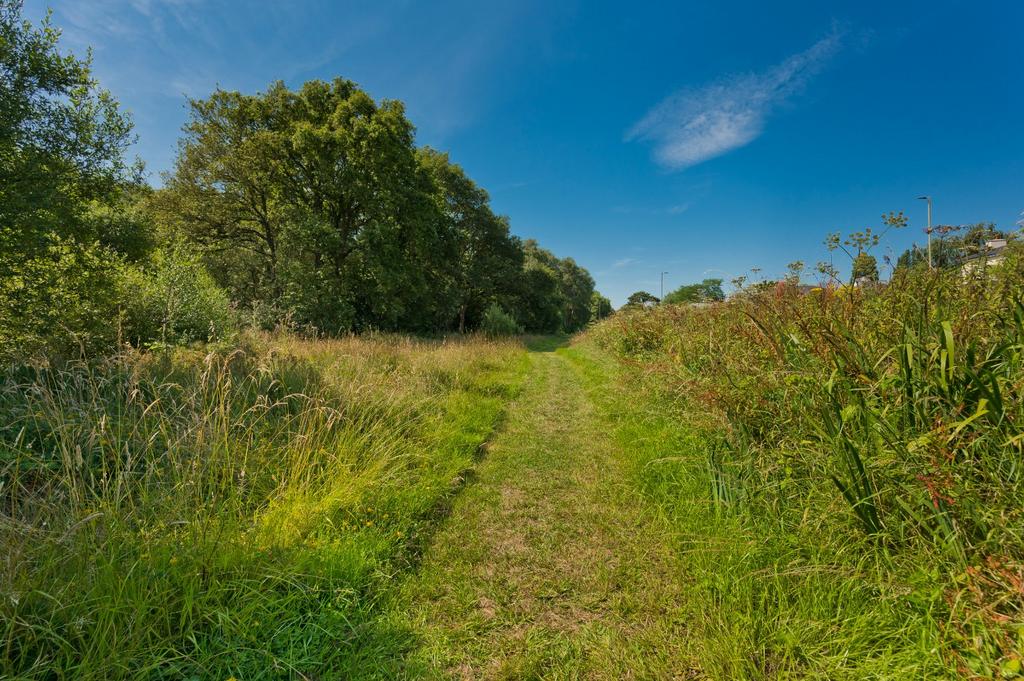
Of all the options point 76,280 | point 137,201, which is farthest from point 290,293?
point 76,280

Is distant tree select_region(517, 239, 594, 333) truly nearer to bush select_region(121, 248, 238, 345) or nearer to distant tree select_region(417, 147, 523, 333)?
distant tree select_region(417, 147, 523, 333)

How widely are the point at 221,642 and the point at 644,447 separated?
4.27m

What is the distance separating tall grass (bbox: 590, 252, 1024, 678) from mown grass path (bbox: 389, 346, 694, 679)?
1.08 ft

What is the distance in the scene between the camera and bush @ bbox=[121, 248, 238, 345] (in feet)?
20.8

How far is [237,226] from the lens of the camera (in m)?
17.3

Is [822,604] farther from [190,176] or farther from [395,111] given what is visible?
[190,176]

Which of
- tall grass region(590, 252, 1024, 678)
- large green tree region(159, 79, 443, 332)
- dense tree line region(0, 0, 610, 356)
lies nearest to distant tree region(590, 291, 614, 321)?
dense tree line region(0, 0, 610, 356)

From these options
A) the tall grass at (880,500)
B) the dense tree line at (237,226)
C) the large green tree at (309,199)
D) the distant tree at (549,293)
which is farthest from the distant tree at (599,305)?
the tall grass at (880,500)

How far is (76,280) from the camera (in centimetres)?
612

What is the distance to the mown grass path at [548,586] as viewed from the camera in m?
1.93

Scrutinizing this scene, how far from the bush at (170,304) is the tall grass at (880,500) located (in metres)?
7.99

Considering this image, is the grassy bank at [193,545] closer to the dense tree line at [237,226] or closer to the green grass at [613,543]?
the green grass at [613,543]

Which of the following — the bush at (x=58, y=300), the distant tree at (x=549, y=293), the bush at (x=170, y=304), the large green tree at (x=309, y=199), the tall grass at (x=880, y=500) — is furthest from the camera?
the distant tree at (x=549, y=293)

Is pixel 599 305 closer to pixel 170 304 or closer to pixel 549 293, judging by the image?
pixel 549 293
